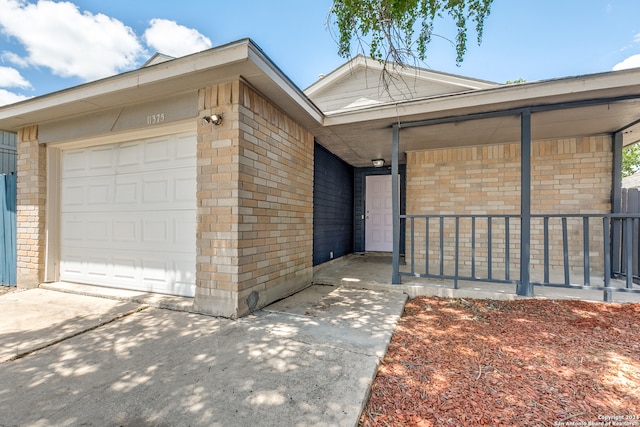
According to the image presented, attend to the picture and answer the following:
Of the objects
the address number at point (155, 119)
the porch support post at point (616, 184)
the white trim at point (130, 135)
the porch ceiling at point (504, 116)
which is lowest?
the porch support post at point (616, 184)

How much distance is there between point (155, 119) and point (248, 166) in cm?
132

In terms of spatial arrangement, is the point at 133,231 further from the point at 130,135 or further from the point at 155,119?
the point at 155,119

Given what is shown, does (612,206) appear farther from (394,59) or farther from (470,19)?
(394,59)

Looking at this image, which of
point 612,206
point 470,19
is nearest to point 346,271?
point 470,19

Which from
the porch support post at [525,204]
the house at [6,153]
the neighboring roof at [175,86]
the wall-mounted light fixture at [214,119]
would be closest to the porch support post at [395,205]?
the neighboring roof at [175,86]

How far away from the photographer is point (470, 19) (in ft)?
10.5

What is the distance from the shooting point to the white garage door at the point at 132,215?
130 inches

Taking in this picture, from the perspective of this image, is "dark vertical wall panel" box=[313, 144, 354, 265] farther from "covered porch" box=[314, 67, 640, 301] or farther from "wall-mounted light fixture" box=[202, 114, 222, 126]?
"wall-mounted light fixture" box=[202, 114, 222, 126]

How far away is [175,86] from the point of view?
2916 mm

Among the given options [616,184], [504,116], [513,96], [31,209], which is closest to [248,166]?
[513,96]

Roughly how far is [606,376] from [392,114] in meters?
3.15

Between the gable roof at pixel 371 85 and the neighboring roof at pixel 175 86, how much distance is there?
2.95 m

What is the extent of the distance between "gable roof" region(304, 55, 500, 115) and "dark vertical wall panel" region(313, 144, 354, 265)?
1.43 m

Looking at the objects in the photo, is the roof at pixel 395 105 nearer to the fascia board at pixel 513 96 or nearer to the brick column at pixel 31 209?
the fascia board at pixel 513 96
